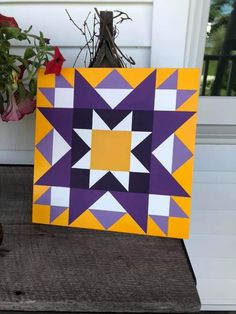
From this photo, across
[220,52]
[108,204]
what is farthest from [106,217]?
[220,52]

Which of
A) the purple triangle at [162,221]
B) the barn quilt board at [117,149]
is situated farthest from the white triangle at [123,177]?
the purple triangle at [162,221]

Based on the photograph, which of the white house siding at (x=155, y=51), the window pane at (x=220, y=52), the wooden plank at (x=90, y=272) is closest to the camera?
the wooden plank at (x=90, y=272)

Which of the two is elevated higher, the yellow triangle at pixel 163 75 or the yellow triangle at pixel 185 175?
the yellow triangle at pixel 163 75

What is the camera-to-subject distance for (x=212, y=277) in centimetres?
102

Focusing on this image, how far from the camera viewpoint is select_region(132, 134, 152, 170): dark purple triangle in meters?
0.79

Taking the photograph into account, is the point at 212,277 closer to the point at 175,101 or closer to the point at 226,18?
the point at 175,101

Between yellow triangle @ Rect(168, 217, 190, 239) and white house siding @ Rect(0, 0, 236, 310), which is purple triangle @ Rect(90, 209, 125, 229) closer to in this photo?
yellow triangle @ Rect(168, 217, 190, 239)

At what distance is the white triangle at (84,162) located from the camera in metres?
0.82

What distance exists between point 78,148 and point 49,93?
16 centimetres

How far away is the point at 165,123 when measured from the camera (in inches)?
30.7

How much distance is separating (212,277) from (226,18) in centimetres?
92

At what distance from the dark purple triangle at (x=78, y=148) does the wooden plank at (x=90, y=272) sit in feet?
0.60

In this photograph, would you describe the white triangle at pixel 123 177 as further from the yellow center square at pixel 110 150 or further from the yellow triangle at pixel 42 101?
the yellow triangle at pixel 42 101

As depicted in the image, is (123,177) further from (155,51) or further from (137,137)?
(155,51)
